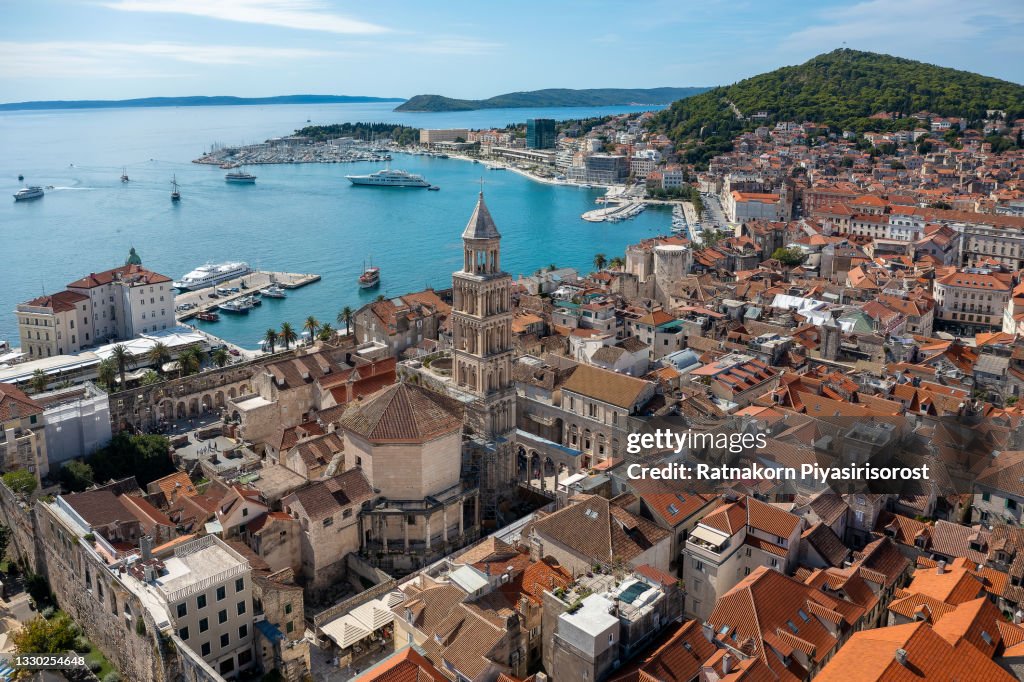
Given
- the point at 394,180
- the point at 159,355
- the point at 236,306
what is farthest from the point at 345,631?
the point at 394,180

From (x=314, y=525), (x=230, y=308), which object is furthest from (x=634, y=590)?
(x=230, y=308)

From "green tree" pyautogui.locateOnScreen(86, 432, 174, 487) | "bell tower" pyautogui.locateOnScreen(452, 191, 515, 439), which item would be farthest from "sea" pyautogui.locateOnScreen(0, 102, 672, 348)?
"bell tower" pyautogui.locateOnScreen(452, 191, 515, 439)

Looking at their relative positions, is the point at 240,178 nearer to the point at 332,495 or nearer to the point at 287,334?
the point at 287,334

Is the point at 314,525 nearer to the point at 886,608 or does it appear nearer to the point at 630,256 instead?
the point at 886,608

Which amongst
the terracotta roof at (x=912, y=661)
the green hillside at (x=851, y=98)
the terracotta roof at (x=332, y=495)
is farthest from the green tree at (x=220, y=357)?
the green hillside at (x=851, y=98)

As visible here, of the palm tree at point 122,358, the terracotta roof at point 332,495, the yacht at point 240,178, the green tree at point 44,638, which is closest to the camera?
the green tree at point 44,638

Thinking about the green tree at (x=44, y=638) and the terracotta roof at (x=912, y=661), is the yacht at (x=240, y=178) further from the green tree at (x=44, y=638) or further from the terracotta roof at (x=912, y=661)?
the terracotta roof at (x=912, y=661)
